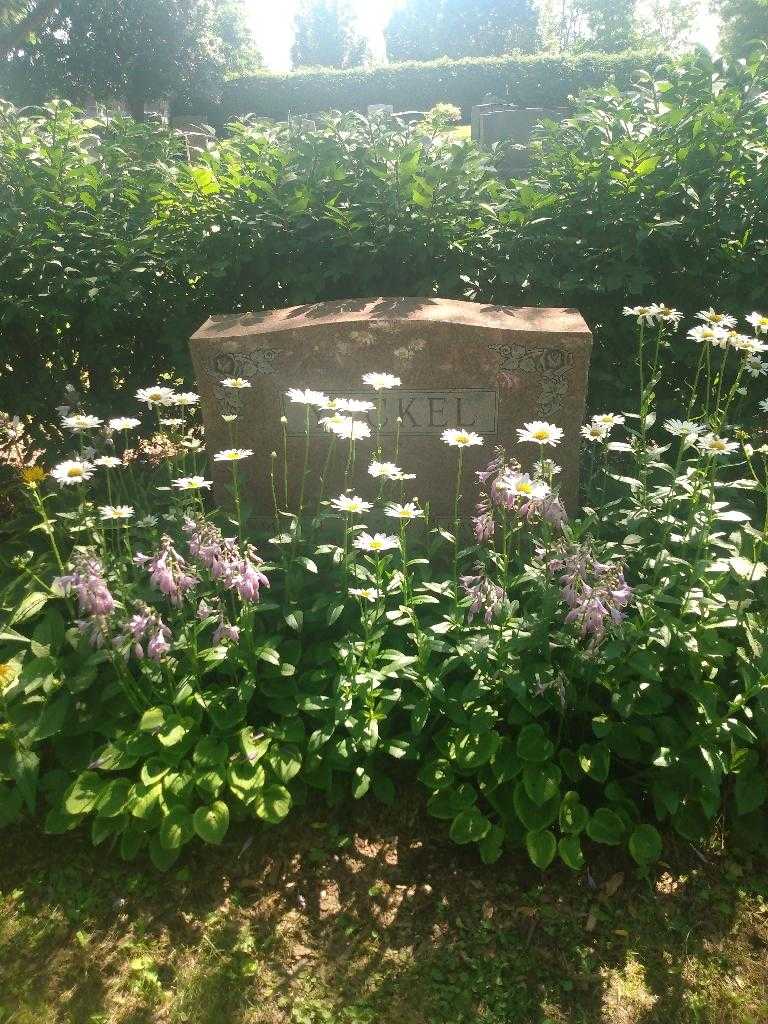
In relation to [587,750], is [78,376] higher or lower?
higher

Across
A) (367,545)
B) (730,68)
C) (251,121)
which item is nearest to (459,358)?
(367,545)

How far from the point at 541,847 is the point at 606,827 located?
0.75ft

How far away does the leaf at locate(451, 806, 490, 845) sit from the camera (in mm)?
2355

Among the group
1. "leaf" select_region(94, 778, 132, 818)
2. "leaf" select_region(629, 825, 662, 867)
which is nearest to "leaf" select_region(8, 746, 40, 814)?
"leaf" select_region(94, 778, 132, 818)

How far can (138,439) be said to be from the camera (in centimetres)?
459

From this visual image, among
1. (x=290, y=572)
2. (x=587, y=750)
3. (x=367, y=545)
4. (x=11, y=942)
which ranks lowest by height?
(x=11, y=942)

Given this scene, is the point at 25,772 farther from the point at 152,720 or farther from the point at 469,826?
the point at 469,826

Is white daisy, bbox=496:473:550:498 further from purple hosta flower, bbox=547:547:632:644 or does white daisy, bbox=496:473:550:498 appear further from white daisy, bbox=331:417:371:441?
white daisy, bbox=331:417:371:441

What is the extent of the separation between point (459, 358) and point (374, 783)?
1.95m

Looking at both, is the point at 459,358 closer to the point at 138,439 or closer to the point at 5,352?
the point at 138,439

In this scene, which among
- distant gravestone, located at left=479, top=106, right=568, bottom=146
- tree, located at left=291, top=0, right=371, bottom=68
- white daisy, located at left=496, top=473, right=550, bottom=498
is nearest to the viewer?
white daisy, located at left=496, top=473, right=550, bottom=498

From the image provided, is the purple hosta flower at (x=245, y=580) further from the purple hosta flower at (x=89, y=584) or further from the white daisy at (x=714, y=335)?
the white daisy at (x=714, y=335)

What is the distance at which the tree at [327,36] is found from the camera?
70.3 meters

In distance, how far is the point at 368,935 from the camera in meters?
2.27
